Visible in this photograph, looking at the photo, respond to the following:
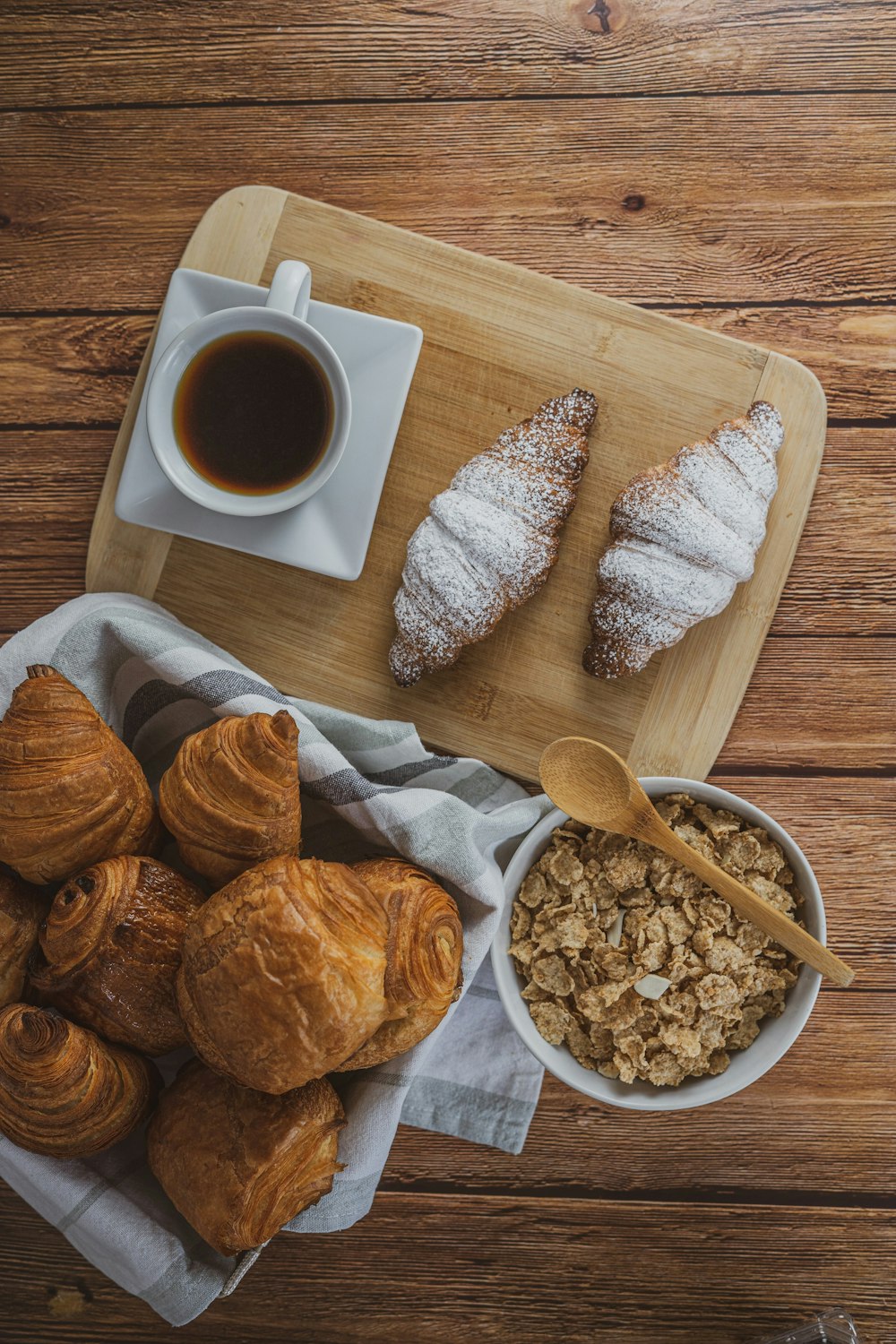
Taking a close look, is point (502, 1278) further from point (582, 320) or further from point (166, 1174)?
point (582, 320)

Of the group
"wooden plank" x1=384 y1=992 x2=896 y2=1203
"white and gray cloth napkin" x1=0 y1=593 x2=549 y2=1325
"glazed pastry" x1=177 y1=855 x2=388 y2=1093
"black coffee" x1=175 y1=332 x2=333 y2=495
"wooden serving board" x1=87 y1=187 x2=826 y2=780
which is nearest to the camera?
"glazed pastry" x1=177 y1=855 x2=388 y2=1093

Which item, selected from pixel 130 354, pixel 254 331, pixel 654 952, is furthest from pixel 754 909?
pixel 130 354

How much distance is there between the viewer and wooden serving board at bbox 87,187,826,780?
1.62 m

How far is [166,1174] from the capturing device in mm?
1282

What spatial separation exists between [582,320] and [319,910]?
3.53ft

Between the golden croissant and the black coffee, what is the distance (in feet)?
2.09

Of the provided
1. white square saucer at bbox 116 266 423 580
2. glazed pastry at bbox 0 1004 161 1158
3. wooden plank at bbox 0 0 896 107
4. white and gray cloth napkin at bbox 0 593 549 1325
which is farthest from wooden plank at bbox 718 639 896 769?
glazed pastry at bbox 0 1004 161 1158

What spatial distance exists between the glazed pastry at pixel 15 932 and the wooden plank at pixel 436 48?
54.5 inches

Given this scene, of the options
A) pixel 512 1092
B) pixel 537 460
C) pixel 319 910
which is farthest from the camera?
pixel 512 1092

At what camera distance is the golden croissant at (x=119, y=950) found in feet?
4.04

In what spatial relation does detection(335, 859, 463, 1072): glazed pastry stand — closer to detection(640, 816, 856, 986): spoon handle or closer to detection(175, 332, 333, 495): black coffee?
detection(640, 816, 856, 986): spoon handle

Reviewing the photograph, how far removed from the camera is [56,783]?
4.05ft

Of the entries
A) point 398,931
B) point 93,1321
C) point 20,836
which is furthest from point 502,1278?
point 20,836

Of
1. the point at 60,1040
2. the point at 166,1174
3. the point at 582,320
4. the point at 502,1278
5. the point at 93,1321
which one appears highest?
the point at 582,320
